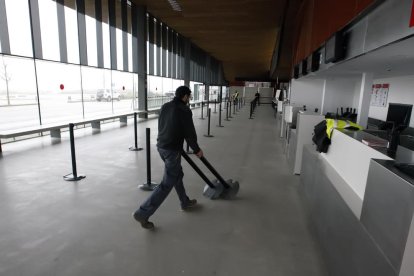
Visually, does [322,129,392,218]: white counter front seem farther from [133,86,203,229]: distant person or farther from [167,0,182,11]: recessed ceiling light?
[167,0,182,11]: recessed ceiling light

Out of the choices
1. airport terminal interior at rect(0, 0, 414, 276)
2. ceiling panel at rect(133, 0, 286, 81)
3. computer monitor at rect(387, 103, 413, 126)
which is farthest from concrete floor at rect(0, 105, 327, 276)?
ceiling panel at rect(133, 0, 286, 81)

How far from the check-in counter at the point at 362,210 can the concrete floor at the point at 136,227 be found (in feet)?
1.34

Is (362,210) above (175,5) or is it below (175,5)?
below

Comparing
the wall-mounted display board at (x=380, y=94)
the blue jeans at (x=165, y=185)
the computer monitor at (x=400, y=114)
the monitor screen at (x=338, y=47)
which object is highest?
the monitor screen at (x=338, y=47)

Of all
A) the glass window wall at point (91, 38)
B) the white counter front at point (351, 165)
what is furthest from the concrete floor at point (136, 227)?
the glass window wall at point (91, 38)

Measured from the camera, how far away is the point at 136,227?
2830 millimetres

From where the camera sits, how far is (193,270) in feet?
7.25

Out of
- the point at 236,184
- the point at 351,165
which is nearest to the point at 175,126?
the point at 236,184

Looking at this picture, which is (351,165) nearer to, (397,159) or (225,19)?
(397,159)

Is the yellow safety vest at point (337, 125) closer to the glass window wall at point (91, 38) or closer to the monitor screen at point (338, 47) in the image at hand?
the monitor screen at point (338, 47)

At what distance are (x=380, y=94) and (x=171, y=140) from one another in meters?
6.15

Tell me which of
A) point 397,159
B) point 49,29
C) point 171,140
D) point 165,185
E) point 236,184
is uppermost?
point 49,29

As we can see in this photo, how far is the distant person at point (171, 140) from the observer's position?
2787mm

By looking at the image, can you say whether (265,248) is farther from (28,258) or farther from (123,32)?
(123,32)
